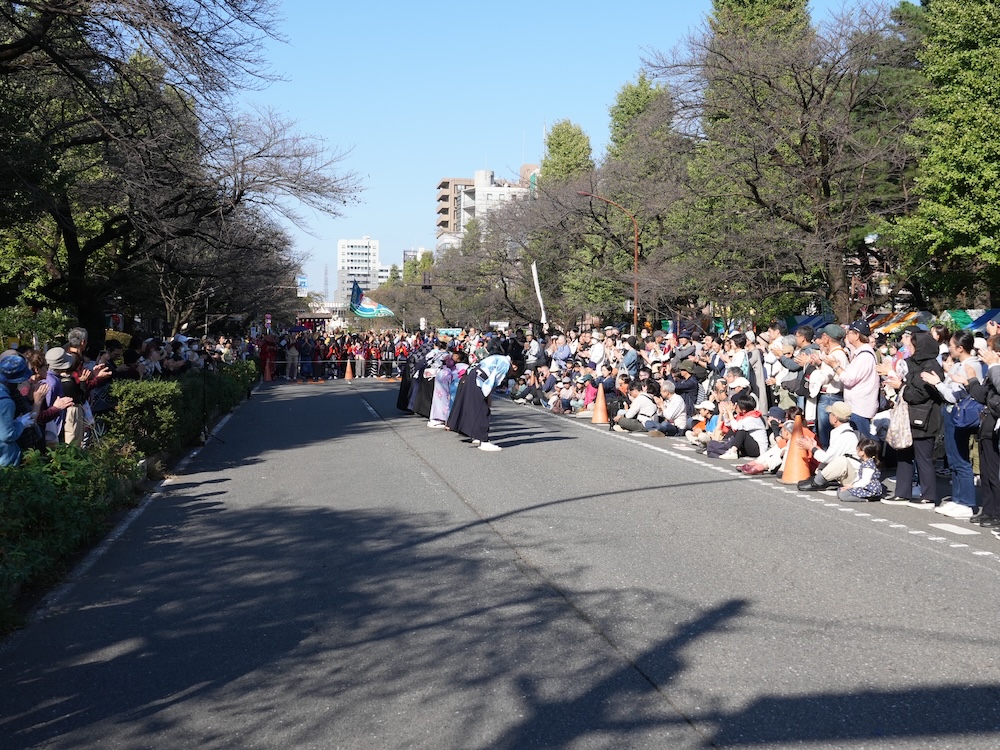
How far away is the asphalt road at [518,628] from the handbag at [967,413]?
952 millimetres

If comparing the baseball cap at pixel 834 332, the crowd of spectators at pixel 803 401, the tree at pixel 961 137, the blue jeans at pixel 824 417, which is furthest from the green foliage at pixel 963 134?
the baseball cap at pixel 834 332

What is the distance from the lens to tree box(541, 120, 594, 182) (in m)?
71.8

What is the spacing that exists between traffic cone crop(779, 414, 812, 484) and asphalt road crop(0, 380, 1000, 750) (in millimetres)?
1253

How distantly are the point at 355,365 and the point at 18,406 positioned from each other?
3942cm

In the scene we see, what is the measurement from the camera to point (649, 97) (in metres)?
61.0

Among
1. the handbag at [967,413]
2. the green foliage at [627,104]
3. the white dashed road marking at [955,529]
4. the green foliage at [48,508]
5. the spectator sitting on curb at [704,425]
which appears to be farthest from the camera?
the green foliage at [627,104]

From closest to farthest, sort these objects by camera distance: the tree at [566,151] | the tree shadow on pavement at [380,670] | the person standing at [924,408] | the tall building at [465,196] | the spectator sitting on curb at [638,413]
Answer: the tree shadow on pavement at [380,670] → the person standing at [924,408] → the spectator sitting on curb at [638,413] → the tree at [566,151] → the tall building at [465,196]

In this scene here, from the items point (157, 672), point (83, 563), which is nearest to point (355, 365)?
point (83, 563)

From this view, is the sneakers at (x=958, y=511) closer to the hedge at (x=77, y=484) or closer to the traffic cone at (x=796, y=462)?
the traffic cone at (x=796, y=462)

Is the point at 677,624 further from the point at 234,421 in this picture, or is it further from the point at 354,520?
the point at 234,421

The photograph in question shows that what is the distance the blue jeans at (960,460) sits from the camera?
34.8 ft

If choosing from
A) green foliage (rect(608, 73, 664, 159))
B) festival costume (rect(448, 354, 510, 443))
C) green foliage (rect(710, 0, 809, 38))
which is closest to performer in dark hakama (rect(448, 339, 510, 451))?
festival costume (rect(448, 354, 510, 443))

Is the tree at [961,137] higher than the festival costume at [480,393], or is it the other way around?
the tree at [961,137]

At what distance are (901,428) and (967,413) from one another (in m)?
0.91
